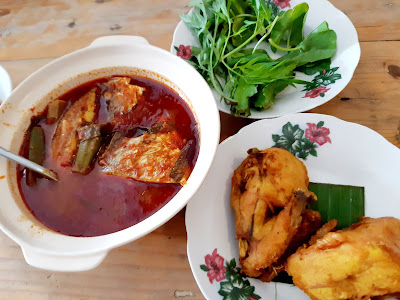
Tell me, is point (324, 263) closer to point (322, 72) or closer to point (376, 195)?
point (376, 195)

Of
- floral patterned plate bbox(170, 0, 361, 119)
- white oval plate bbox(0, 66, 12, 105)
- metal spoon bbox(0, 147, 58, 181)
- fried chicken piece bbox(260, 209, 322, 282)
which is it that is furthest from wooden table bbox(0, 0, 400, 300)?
metal spoon bbox(0, 147, 58, 181)

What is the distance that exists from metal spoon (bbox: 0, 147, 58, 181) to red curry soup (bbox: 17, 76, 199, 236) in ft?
0.11

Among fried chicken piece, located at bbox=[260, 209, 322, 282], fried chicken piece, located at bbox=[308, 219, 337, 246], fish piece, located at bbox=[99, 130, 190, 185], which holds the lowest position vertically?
fried chicken piece, located at bbox=[260, 209, 322, 282]

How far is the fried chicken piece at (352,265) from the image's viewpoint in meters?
1.20

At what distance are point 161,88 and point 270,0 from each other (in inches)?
44.5

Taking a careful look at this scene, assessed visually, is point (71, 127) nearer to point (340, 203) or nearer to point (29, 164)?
point (29, 164)

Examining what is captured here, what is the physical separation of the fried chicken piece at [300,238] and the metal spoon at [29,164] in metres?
1.03

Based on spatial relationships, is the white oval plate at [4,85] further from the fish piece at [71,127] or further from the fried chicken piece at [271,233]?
the fried chicken piece at [271,233]

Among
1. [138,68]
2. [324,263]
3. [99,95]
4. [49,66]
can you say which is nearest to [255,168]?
[324,263]

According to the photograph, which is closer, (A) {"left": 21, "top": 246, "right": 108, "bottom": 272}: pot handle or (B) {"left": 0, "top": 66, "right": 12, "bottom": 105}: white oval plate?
(A) {"left": 21, "top": 246, "right": 108, "bottom": 272}: pot handle

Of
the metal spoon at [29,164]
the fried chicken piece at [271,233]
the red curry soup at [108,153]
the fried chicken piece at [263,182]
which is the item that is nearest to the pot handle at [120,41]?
the red curry soup at [108,153]

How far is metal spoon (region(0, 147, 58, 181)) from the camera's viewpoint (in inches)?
55.1

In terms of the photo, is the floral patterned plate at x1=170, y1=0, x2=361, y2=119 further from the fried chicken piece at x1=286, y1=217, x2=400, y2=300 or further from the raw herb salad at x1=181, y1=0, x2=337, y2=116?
the fried chicken piece at x1=286, y1=217, x2=400, y2=300

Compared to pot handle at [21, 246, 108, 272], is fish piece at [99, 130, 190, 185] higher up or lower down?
higher up
